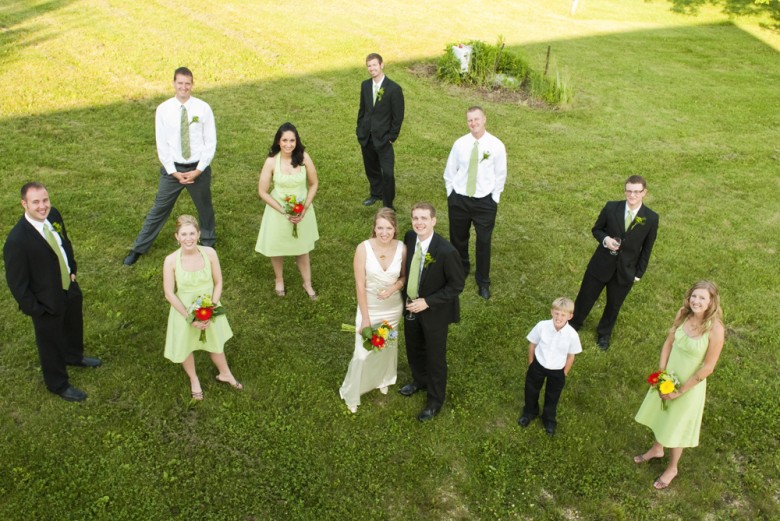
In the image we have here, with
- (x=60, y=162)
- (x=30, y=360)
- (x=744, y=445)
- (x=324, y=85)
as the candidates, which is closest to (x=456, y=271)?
(x=744, y=445)

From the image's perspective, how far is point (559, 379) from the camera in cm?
586

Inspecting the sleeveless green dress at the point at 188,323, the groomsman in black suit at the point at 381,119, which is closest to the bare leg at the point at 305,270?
the sleeveless green dress at the point at 188,323

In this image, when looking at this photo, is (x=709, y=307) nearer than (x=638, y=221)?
Yes

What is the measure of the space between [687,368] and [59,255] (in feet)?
18.7

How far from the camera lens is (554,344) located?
18.7 feet

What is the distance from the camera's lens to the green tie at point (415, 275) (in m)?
5.55

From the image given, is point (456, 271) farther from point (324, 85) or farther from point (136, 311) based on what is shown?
point (324, 85)

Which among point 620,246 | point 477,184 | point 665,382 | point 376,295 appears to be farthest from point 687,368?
point 477,184

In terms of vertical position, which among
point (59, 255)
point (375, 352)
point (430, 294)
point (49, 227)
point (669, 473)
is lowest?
point (669, 473)

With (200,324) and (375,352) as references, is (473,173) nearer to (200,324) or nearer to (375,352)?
(375,352)

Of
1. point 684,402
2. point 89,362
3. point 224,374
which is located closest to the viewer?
point 684,402

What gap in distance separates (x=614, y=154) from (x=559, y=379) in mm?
8412

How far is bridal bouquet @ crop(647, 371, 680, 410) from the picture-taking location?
526 centimetres

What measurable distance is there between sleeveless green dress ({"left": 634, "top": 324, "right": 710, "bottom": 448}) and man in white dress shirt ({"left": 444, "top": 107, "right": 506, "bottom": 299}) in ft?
9.87
